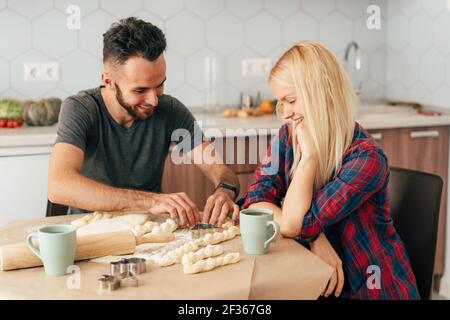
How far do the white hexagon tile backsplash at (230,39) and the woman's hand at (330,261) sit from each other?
6.18 feet

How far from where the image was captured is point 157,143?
2.26 m

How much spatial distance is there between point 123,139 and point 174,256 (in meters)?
0.91

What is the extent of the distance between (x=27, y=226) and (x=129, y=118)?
64 centimetres

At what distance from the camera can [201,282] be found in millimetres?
1250

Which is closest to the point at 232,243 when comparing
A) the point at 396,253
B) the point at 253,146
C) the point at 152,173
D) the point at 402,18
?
the point at 396,253

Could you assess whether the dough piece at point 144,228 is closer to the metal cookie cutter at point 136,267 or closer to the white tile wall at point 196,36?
the metal cookie cutter at point 136,267

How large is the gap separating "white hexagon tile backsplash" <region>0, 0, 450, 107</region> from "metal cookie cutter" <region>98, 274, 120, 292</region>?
2.15 meters

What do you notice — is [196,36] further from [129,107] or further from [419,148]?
[129,107]

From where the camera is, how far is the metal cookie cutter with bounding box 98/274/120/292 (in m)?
1.20

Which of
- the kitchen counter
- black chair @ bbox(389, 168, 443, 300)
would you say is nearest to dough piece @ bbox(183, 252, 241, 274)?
black chair @ bbox(389, 168, 443, 300)

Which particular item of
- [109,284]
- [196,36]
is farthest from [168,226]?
[196,36]

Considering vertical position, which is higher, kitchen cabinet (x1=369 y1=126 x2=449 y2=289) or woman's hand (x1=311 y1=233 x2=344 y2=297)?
kitchen cabinet (x1=369 y1=126 x2=449 y2=289)

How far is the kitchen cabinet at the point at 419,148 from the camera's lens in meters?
3.14

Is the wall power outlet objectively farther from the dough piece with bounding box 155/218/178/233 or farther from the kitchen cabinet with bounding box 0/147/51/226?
the dough piece with bounding box 155/218/178/233
